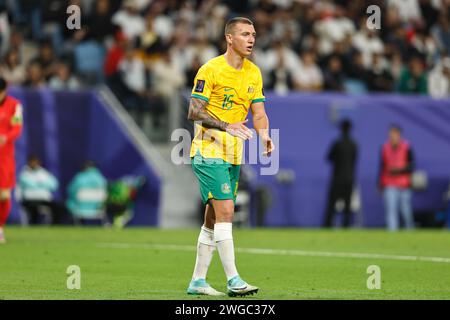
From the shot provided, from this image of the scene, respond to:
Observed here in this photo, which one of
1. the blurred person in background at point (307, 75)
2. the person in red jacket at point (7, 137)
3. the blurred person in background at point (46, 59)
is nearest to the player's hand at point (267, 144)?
the person in red jacket at point (7, 137)

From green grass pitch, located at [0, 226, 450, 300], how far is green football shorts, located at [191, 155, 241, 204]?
100 cm

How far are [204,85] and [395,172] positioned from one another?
15730 millimetres

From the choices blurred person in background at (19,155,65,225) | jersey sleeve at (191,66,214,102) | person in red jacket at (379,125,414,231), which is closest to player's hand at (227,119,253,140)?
jersey sleeve at (191,66,214,102)

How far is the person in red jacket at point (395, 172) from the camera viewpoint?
26.5m

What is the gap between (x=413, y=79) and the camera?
96.2ft

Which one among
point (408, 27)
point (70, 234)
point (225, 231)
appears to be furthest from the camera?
point (408, 27)

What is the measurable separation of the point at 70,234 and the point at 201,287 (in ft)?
36.5

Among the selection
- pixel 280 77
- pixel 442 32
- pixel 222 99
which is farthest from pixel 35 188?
pixel 222 99

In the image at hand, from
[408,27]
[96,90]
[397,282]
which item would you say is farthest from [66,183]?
[397,282]

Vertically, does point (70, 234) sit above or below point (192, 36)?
below

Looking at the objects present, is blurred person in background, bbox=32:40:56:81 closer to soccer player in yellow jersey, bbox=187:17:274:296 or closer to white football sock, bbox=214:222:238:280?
soccer player in yellow jersey, bbox=187:17:274:296

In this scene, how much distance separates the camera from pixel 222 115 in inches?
456

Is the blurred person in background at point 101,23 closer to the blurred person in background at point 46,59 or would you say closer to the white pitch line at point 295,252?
the blurred person in background at point 46,59
